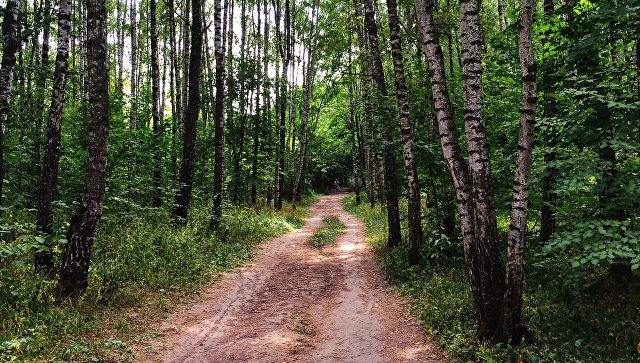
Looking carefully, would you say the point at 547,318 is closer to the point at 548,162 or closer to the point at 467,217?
the point at 467,217

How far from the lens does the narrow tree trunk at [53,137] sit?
26.8ft

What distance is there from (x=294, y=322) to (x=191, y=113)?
373 inches

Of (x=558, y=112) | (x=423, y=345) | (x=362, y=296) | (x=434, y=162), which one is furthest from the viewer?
(x=434, y=162)

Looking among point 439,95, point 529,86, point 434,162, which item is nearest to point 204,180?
point 434,162

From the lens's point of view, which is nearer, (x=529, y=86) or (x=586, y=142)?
(x=529, y=86)

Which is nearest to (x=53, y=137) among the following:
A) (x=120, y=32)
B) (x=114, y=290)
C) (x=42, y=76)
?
(x=114, y=290)

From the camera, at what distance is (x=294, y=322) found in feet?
24.8

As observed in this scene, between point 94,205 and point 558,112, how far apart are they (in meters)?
8.92

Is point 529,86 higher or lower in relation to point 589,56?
lower

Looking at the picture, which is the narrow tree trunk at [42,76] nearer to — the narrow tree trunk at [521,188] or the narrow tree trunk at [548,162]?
the narrow tree trunk at [521,188]

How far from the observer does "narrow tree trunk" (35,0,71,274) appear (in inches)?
322

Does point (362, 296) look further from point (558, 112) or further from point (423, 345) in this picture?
point (558, 112)

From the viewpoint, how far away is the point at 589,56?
6.39 m

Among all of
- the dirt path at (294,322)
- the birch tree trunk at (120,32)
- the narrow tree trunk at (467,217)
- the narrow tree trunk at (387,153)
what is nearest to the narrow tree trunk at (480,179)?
the narrow tree trunk at (467,217)
